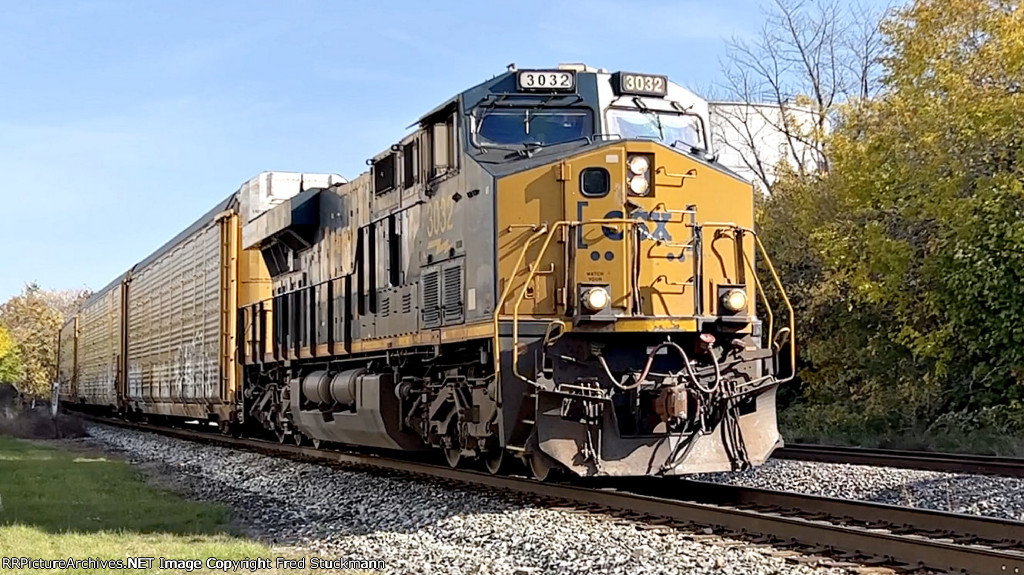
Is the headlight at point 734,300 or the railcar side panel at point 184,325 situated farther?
the railcar side panel at point 184,325

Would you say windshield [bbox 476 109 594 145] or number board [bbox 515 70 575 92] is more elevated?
number board [bbox 515 70 575 92]

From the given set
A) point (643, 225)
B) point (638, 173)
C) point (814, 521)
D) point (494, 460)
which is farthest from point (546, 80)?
point (814, 521)

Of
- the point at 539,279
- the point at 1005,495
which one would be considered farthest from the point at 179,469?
the point at 1005,495

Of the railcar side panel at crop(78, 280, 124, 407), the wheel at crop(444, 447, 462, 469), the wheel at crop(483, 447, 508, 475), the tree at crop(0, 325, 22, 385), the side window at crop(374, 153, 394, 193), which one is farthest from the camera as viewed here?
the tree at crop(0, 325, 22, 385)

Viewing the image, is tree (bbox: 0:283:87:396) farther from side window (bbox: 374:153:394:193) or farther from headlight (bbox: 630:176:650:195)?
headlight (bbox: 630:176:650:195)

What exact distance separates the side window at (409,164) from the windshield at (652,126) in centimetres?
241

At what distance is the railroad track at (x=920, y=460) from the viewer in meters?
11.3

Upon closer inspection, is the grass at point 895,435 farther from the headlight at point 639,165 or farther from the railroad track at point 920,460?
the headlight at point 639,165

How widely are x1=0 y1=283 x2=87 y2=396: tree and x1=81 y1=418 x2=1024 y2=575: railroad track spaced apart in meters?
58.6

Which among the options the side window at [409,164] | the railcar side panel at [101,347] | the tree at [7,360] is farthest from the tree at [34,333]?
the side window at [409,164]

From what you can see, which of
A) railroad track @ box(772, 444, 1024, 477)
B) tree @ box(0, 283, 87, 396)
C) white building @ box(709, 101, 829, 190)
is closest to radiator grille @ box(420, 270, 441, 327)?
railroad track @ box(772, 444, 1024, 477)

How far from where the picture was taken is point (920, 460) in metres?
12.3

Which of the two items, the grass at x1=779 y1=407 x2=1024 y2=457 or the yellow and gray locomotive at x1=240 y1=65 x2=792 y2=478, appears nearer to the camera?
the yellow and gray locomotive at x1=240 y1=65 x2=792 y2=478

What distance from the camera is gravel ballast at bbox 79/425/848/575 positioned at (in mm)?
6797
